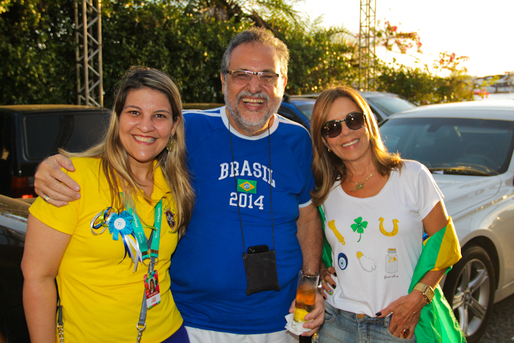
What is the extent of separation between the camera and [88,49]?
980cm

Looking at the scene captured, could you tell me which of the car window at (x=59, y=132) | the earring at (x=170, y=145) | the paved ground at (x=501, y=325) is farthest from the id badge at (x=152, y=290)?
the car window at (x=59, y=132)

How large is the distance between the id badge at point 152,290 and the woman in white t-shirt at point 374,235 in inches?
37.5

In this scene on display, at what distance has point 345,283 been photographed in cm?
218

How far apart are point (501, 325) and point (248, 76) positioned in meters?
3.49

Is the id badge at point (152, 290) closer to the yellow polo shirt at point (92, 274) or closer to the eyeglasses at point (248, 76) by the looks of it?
the yellow polo shirt at point (92, 274)

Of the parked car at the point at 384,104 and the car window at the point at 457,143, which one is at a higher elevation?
the parked car at the point at 384,104

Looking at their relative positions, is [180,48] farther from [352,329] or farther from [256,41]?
[352,329]

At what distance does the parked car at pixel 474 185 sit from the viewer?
3344mm

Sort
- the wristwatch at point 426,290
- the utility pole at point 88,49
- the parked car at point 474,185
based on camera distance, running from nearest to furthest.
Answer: the wristwatch at point 426,290
the parked car at point 474,185
the utility pole at point 88,49

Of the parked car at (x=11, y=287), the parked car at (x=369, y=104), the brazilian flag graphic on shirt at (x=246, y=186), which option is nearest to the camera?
the parked car at (x=11, y=287)

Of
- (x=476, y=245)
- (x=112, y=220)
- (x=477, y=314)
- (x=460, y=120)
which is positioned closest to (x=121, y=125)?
(x=112, y=220)

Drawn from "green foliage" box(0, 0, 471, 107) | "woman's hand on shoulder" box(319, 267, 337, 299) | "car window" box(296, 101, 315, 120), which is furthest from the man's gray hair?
"green foliage" box(0, 0, 471, 107)

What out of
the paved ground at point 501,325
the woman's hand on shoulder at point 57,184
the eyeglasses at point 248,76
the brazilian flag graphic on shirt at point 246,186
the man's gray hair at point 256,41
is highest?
the man's gray hair at point 256,41

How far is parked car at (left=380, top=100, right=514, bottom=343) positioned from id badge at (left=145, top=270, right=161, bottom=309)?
2.39 m
